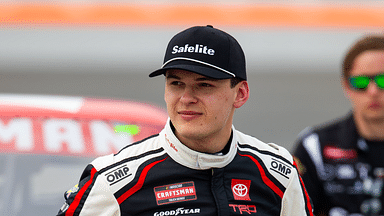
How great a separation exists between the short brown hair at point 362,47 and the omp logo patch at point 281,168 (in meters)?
1.30

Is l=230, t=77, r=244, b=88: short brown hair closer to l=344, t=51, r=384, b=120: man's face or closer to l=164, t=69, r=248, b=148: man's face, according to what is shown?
l=164, t=69, r=248, b=148: man's face

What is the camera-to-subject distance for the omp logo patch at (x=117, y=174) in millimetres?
2055

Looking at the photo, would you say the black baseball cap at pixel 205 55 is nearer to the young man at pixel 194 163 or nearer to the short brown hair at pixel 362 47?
the young man at pixel 194 163

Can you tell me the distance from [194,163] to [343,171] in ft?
4.78

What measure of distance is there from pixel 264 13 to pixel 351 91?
12016 millimetres

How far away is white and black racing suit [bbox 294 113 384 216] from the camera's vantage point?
127 inches

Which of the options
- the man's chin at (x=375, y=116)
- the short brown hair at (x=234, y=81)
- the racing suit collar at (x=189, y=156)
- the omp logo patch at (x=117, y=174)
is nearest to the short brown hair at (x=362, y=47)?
the man's chin at (x=375, y=116)

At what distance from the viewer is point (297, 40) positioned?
1434 cm

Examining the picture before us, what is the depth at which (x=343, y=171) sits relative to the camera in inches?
130

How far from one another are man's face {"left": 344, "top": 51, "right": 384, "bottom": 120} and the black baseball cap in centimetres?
138

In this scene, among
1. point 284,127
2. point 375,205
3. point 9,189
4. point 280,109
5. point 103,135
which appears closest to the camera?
point 9,189

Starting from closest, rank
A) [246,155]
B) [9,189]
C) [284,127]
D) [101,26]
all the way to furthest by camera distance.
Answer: [246,155]
[9,189]
[284,127]
[101,26]

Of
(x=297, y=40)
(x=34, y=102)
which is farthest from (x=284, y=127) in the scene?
(x=34, y=102)

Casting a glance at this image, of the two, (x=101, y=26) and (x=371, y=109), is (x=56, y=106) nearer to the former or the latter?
(x=371, y=109)
